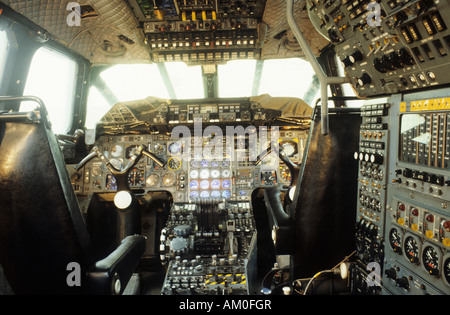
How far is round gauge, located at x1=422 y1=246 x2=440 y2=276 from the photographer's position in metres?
1.34

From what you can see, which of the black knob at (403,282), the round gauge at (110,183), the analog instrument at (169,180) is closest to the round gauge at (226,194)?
the analog instrument at (169,180)

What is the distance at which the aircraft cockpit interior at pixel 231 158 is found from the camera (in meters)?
1.43

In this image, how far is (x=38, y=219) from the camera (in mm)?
1436

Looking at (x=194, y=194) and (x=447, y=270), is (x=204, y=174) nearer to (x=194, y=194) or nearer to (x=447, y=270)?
(x=194, y=194)

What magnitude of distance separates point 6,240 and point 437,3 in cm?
219

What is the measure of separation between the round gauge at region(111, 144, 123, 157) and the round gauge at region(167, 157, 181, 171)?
612 millimetres

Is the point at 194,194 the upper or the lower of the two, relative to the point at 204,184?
lower

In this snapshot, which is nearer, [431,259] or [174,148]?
[431,259]

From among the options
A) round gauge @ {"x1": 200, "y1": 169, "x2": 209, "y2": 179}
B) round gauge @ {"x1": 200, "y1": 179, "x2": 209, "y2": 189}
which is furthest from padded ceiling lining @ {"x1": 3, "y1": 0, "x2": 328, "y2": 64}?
round gauge @ {"x1": 200, "y1": 179, "x2": 209, "y2": 189}

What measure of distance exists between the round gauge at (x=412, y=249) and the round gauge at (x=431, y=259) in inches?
2.0

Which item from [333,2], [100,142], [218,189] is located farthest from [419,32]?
[100,142]

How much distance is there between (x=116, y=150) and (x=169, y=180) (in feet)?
2.47

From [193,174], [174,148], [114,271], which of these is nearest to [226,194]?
[193,174]

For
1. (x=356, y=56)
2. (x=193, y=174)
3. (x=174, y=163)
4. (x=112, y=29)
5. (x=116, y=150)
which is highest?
(x=112, y=29)
